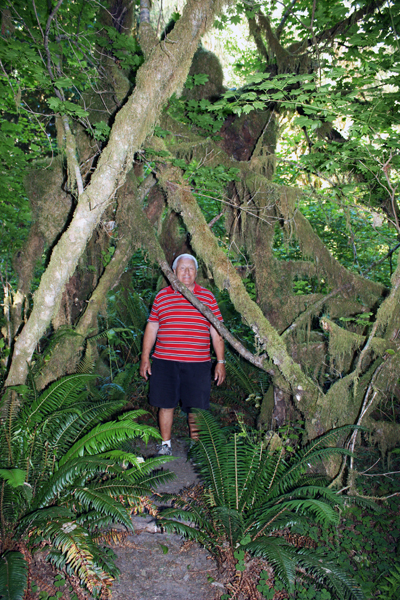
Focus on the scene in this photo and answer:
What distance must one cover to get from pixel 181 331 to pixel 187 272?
69 cm

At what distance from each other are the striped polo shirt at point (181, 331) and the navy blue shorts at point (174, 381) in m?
0.09

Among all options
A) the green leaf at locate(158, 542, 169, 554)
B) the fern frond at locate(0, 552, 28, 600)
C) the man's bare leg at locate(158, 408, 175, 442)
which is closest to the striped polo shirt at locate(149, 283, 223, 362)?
the man's bare leg at locate(158, 408, 175, 442)

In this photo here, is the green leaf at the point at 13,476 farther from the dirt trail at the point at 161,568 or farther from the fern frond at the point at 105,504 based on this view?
the dirt trail at the point at 161,568

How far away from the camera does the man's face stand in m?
4.18

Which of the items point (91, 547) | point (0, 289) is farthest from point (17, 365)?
point (0, 289)

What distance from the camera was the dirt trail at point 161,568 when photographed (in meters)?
2.43

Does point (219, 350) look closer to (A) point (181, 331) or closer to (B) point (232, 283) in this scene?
(A) point (181, 331)

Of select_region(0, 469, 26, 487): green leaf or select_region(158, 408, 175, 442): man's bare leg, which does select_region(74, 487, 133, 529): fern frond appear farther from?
select_region(158, 408, 175, 442): man's bare leg

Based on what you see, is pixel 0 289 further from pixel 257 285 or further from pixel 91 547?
pixel 91 547

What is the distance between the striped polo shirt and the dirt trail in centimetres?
162

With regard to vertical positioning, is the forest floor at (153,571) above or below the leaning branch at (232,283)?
below

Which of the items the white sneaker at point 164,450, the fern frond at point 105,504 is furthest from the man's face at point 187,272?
the fern frond at point 105,504

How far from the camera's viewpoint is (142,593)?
2422mm

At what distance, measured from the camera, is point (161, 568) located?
2.63 meters
